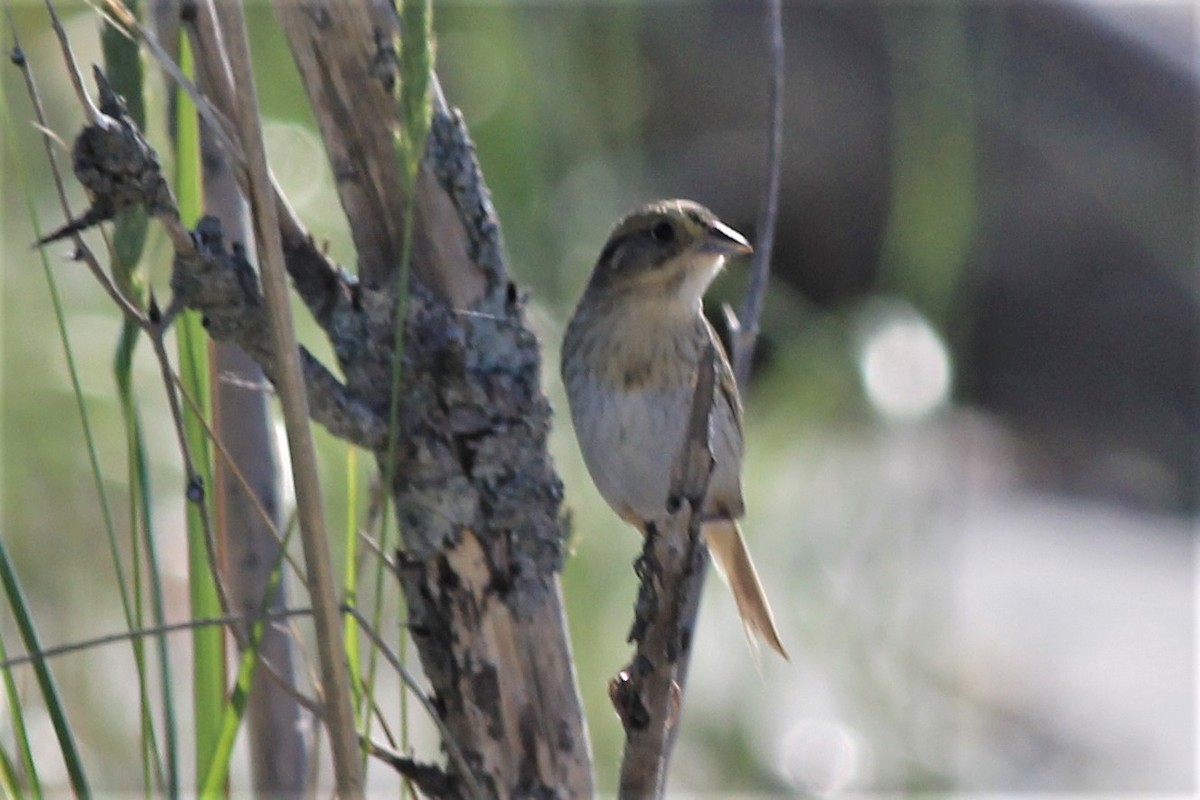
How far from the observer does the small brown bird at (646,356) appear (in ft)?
6.85

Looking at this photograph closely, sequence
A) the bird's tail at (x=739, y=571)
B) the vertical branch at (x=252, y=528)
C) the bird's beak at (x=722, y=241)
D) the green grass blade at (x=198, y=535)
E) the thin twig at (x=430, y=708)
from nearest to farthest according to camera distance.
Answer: the thin twig at (x=430, y=708)
the green grass blade at (x=198, y=535)
the vertical branch at (x=252, y=528)
the bird's beak at (x=722, y=241)
the bird's tail at (x=739, y=571)

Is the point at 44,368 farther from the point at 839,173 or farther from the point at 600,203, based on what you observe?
the point at 839,173

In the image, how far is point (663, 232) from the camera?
212cm

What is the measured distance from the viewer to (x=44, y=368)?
322 cm

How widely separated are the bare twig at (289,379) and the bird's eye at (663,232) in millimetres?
986

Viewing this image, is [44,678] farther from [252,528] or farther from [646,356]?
[646,356]

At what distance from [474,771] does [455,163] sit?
59 cm

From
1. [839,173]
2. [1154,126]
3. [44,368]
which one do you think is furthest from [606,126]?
[839,173]

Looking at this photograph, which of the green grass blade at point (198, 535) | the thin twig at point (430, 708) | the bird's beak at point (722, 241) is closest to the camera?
the thin twig at point (430, 708)

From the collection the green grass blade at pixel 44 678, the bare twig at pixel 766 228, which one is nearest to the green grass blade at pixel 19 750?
the green grass blade at pixel 44 678

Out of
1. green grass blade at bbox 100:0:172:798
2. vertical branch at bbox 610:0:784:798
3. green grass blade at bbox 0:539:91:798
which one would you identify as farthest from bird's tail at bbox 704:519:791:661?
green grass blade at bbox 0:539:91:798

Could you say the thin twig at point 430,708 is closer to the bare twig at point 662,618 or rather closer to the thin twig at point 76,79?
the bare twig at point 662,618

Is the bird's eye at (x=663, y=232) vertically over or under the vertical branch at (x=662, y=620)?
over

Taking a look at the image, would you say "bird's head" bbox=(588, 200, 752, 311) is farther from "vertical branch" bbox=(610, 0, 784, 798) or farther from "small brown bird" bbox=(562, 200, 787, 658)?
"vertical branch" bbox=(610, 0, 784, 798)
